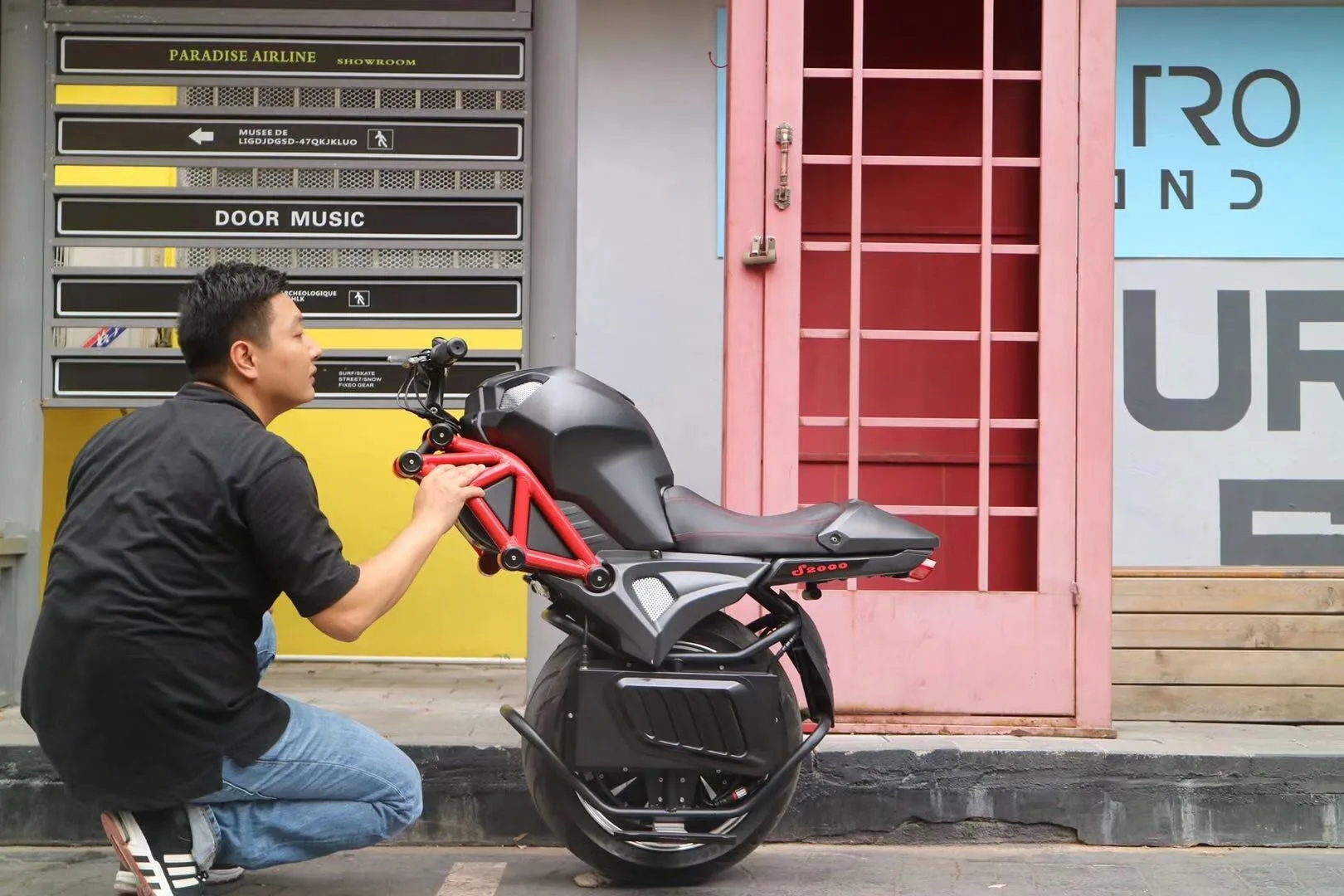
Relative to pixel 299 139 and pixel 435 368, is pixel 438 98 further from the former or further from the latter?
pixel 435 368

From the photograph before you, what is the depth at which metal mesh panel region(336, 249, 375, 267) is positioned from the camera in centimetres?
516

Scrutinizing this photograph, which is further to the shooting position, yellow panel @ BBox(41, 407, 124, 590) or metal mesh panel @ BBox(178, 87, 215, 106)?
yellow panel @ BBox(41, 407, 124, 590)

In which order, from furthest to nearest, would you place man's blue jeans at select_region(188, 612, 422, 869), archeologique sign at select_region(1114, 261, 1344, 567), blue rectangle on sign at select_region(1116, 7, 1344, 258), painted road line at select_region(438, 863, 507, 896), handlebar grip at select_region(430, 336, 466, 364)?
blue rectangle on sign at select_region(1116, 7, 1344, 258) < archeologique sign at select_region(1114, 261, 1344, 567) < painted road line at select_region(438, 863, 507, 896) < handlebar grip at select_region(430, 336, 466, 364) < man's blue jeans at select_region(188, 612, 422, 869)

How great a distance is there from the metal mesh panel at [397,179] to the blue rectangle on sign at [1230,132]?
2.95 m

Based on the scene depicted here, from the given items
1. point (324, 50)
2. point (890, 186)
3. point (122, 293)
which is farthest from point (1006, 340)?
point (122, 293)

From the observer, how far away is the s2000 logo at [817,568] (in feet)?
12.2

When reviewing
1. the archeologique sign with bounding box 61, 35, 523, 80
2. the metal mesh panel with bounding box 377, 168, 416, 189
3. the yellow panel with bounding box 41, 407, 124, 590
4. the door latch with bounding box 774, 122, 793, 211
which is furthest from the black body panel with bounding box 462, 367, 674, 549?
the yellow panel with bounding box 41, 407, 124, 590

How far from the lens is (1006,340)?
16.1 ft

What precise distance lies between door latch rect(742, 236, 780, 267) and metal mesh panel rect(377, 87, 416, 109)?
4.53 ft

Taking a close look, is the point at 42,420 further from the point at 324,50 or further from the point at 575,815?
the point at 575,815

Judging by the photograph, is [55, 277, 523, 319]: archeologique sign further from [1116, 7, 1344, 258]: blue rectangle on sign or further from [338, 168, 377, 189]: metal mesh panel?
[1116, 7, 1344, 258]: blue rectangle on sign

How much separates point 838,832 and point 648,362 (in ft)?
8.70

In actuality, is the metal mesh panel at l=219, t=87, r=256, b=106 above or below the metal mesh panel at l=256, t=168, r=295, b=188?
above

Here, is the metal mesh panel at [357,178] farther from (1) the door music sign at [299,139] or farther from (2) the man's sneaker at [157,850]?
(2) the man's sneaker at [157,850]
